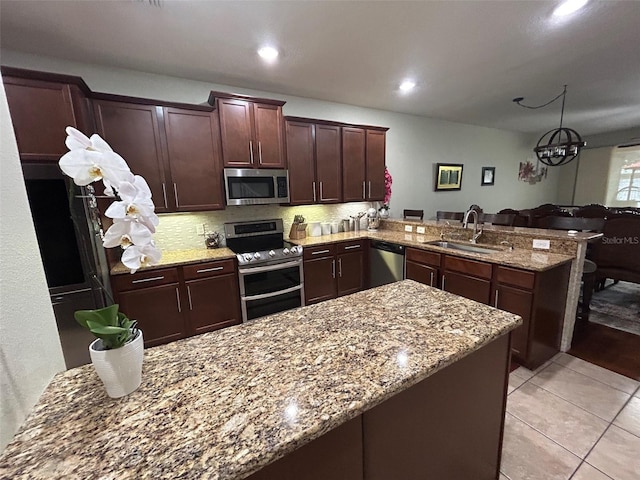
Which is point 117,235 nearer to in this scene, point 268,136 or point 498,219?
point 268,136

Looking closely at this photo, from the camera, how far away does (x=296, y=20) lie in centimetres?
204

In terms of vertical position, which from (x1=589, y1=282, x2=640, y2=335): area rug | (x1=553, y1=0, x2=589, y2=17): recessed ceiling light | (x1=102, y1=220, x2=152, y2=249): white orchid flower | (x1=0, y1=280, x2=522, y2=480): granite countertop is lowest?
(x1=589, y1=282, x2=640, y2=335): area rug

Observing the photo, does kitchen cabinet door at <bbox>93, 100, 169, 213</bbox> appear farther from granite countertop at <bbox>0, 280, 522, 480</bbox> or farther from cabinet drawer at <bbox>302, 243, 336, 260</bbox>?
granite countertop at <bbox>0, 280, 522, 480</bbox>

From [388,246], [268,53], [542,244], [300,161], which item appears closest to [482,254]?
[542,244]

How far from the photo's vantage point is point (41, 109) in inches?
75.4

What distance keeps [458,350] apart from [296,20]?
95.4 inches

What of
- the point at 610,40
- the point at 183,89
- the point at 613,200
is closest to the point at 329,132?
the point at 183,89

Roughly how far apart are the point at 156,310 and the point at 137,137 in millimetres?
1602

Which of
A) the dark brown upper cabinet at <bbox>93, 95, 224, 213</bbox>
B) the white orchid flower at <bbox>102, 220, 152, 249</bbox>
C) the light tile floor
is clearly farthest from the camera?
the dark brown upper cabinet at <bbox>93, 95, 224, 213</bbox>

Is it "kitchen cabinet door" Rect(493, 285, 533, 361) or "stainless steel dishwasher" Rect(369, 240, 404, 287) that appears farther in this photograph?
"stainless steel dishwasher" Rect(369, 240, 404, 287)

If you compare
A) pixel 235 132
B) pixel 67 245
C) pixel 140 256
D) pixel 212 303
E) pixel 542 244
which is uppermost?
pixel 235 132

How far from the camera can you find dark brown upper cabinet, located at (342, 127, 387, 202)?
3639mm

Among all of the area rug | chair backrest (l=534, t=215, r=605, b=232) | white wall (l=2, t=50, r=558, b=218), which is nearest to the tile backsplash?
white wall (l=2, t=50, r=558, b=218)

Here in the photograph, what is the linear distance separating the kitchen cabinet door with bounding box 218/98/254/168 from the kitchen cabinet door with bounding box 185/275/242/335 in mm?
1240
